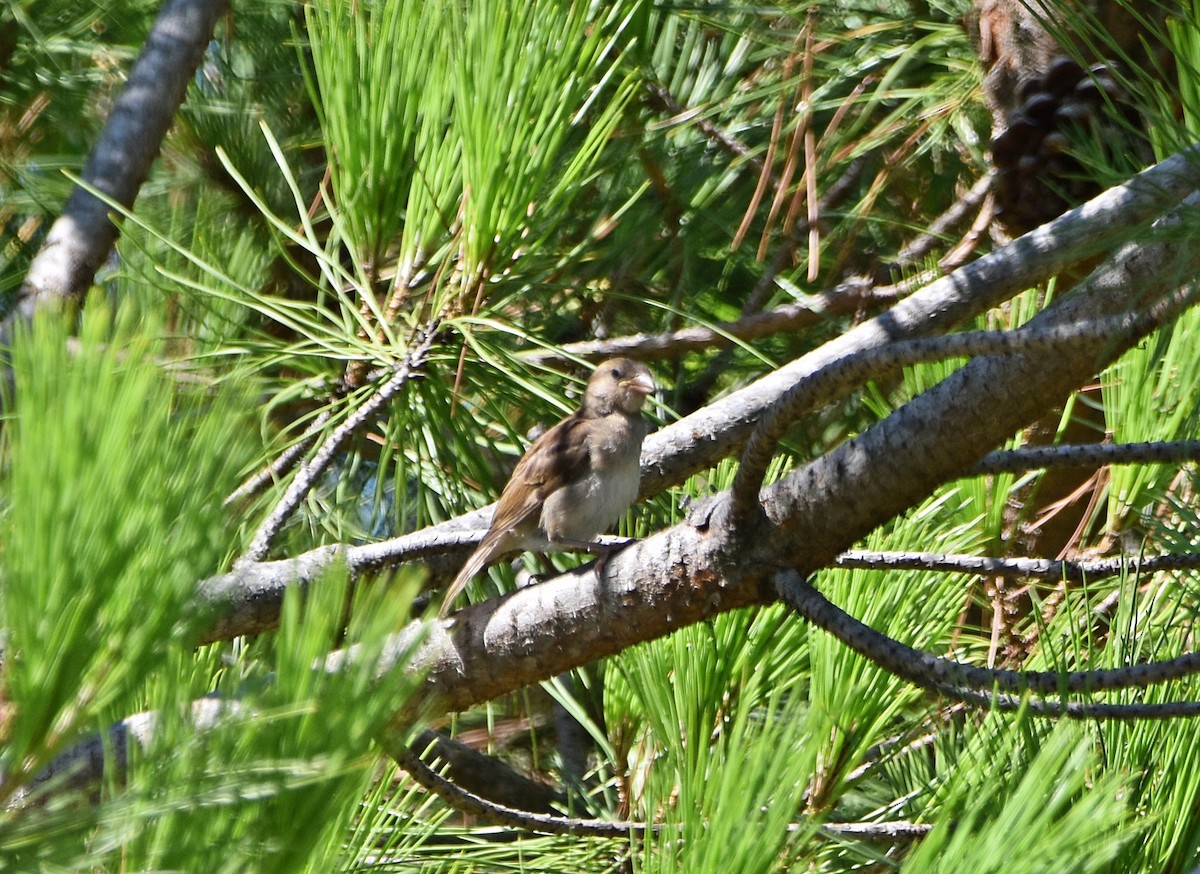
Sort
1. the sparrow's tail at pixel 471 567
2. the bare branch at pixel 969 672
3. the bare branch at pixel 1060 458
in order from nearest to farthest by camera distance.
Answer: the bare branch at pixel 969 672, the bare branch at pixel 1060 458, the sparrow's tail at pixel 471 567

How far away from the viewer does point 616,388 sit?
2.73 metres

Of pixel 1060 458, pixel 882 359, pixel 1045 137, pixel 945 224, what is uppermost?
pixel 1045 137

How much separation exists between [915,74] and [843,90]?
6.0 inches

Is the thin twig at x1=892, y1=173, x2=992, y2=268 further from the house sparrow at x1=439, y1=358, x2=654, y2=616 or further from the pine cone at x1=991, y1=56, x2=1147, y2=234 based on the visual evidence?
the house sparrow at x1=439, y1=358, x2=654, y2=616

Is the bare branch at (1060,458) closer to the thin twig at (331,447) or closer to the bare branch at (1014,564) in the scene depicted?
the bare branch at (1014,564)

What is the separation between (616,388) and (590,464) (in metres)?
0.18

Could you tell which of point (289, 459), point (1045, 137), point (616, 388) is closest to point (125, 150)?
point (289, 459)

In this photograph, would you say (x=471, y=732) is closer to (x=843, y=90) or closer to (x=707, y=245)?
(x=707, y=245)

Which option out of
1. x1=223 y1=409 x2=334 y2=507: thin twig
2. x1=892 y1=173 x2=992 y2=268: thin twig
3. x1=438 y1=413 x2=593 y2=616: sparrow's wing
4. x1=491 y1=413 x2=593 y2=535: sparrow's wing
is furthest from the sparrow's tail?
x1=892 y1=173 x2=992 y2=268: thin twig

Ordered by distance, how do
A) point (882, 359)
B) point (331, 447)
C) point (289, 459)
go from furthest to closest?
point (289, 459), point (331, 447), point (882, 359)

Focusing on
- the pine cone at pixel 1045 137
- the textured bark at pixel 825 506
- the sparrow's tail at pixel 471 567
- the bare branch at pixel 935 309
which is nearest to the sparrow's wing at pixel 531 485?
the sparrow's tail at pixel 471 567

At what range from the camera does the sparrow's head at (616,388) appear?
2.64m

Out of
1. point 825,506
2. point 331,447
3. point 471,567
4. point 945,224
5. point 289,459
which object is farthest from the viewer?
point 945,224

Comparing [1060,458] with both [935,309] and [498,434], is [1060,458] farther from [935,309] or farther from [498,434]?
[498,434]
